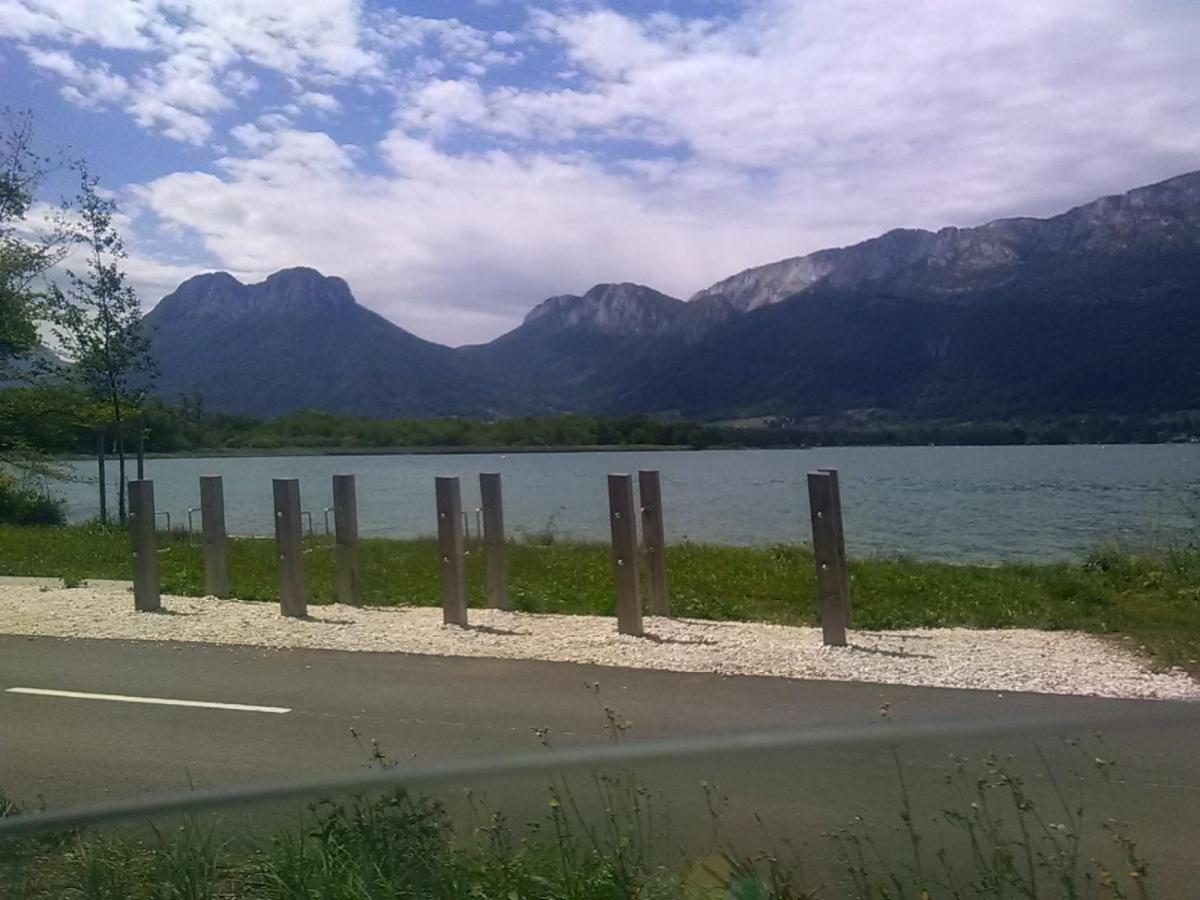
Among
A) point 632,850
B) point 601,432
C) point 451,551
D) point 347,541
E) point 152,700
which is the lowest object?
point 152,700

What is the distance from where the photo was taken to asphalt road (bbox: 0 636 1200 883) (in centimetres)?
263

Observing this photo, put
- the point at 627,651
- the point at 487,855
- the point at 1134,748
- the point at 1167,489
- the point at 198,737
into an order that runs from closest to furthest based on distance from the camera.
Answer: the point at 1134,748 → the point at 487,855 → the point at 198,737 → the point at 627,651 → the point at 1167,489

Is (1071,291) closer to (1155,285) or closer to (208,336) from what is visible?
(1155,285)

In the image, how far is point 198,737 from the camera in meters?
7.06

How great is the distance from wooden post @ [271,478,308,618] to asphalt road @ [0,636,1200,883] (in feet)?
4.79

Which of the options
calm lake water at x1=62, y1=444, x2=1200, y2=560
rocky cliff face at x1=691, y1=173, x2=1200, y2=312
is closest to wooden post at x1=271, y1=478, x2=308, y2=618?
calm lake water at x1=62, y1=444, x2=1200, y2=560

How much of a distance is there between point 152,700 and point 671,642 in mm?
4180

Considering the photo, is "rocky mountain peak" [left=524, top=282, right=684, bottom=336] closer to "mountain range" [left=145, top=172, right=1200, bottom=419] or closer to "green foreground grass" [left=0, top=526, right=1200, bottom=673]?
"mountain range" [left=145, top=172, right=1200, bottom=419]

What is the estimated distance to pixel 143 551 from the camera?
1205 cm

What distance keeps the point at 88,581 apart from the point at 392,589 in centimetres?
414

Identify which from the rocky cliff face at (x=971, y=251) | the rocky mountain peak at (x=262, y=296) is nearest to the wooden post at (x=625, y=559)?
the rocky mountain peak at (x=262, y=296)

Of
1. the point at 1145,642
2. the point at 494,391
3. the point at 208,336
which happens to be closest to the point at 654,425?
the point at 494,391

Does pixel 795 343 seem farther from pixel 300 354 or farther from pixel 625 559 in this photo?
pixel 625 559

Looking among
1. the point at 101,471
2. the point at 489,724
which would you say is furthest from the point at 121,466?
the point at 489,724
